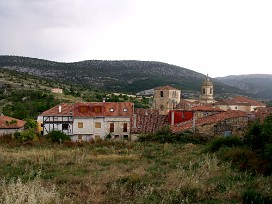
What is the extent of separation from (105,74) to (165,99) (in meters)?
101

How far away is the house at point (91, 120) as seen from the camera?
44500mm

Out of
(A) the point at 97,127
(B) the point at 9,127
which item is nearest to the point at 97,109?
(A) the point at 97,127

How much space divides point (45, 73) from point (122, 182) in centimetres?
13854

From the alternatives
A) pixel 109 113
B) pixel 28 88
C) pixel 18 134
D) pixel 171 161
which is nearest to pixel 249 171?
pixel 171 161

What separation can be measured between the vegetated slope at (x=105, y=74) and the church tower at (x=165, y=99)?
76.0 metres

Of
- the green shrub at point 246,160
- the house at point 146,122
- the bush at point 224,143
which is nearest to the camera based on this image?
the green shrub at point 246,160

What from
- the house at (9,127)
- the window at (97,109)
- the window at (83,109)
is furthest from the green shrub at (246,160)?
the house at (9,127)

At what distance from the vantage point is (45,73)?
14388 cm

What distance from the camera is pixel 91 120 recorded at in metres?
45.0

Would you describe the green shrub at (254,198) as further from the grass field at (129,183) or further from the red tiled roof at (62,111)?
the red tiled roof at (62,111)

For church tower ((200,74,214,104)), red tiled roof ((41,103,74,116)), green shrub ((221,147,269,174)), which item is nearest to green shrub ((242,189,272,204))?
green shrub ((221,147,269,174))

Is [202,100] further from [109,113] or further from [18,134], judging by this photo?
[18,134]

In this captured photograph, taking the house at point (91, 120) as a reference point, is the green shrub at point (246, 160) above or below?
above

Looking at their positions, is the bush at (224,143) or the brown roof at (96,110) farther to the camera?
the brown roof at (96,110)
